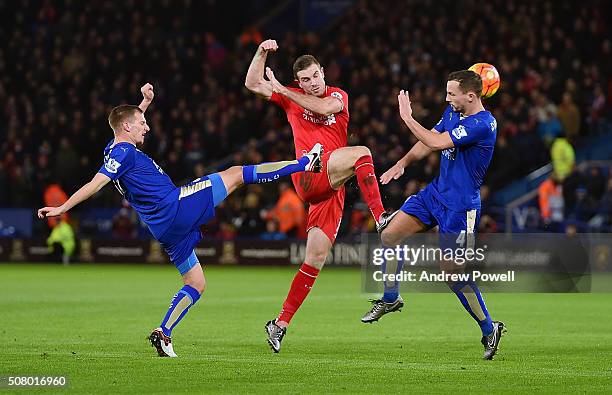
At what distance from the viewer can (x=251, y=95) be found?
100 feet

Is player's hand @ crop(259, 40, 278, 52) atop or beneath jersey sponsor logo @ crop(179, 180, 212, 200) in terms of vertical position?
atop

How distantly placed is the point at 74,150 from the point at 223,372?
66.9ft

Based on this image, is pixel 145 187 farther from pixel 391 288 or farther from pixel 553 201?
pixel 553 201

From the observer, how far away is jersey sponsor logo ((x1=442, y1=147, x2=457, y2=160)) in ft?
35.0

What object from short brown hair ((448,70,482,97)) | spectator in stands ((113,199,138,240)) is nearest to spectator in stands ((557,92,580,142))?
spectator in stands ((113,199,138,240))

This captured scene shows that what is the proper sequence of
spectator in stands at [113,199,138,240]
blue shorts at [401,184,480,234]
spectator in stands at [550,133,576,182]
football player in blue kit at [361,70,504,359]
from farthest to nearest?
spectator in stands at [113,199,138,240] → spectator in stands at [550,133,576,182] → blue shorts at [401,184,480,234] → football player in blue kit at [361,70,504,359]

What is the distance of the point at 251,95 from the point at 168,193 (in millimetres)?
20413

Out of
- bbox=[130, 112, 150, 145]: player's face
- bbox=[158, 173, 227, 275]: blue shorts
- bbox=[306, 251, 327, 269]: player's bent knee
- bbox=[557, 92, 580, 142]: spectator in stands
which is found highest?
bbox=[557, 92, 580, 142]: spectator in stands

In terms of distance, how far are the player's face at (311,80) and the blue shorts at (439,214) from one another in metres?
1.33

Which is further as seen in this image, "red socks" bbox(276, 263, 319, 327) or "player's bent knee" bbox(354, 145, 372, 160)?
"player's bent knee" bbox(354, 145, 372, 160)

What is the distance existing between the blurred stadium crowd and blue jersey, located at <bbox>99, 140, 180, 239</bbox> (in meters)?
13.3

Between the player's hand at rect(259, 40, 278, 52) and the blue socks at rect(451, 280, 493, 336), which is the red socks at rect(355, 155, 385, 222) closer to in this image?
the blue socks at rect(451, 280, 493, 336)

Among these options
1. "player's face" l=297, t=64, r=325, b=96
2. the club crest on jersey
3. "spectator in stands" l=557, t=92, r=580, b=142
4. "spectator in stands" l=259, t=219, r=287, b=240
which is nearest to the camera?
the club crest on jersey

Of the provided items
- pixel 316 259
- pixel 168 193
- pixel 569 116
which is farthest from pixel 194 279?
pixel 569 116
